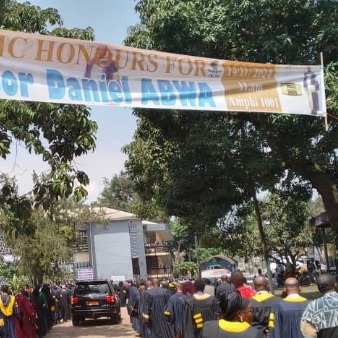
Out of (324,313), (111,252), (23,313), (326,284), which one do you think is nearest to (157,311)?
(23,313)

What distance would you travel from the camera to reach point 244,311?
4.41 meters

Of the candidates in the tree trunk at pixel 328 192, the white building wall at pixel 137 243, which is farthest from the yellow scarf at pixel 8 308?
the white building wall at pixel 137 243

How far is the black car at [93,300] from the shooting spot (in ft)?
72.7

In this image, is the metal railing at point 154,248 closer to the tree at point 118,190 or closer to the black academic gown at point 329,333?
the tree at point 118,190

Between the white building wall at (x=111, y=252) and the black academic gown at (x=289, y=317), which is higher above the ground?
the white building wall at (x=111, y=252)

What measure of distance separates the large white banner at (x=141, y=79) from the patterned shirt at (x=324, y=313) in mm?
4460

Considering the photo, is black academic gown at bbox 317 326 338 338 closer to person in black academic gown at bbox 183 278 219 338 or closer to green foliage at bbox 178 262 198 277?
person in black academic gown at bbox 183 278 219 338

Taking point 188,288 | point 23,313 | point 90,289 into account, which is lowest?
point 23,313

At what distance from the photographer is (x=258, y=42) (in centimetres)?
1485

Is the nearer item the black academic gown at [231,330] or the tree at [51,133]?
the black academic gown at [231,330]

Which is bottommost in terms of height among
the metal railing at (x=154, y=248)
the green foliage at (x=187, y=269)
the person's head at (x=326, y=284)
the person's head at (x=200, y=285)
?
the person's head at (x=326, y=284)

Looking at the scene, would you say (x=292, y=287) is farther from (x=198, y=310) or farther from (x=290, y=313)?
(x=198, y=310)

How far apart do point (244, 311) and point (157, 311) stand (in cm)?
884

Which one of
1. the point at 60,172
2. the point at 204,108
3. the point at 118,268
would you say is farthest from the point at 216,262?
the point at 204,108
